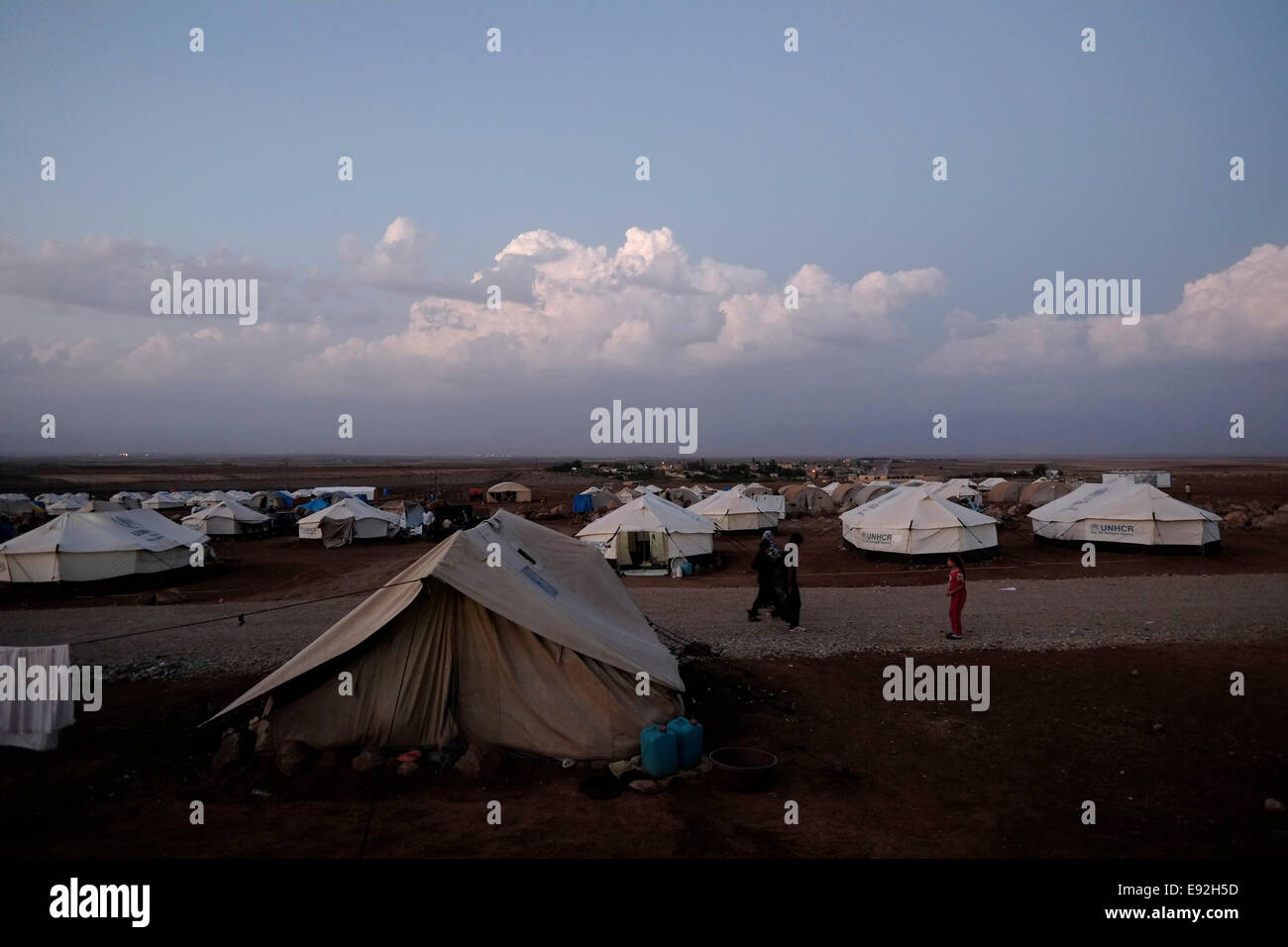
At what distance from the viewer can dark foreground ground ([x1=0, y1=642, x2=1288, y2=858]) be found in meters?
6.21

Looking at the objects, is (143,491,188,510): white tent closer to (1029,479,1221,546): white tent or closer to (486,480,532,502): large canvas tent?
(486,480,532,502): large canvas tent

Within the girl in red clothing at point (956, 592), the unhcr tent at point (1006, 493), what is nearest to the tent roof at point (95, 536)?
the girl in red clothing at point (956, 592)

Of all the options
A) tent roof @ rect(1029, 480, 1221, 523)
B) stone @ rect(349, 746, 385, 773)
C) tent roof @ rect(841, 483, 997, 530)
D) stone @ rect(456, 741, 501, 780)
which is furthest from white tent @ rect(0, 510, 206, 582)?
tent roof @ rect(1029, 480, 1221, 523)

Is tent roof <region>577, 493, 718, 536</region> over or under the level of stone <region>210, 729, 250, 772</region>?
over

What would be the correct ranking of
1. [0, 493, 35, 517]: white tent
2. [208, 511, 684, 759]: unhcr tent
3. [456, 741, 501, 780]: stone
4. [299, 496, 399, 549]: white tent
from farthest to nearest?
[0, 493, 35, 517]: white tent, [299, 496, 399, 549]: white tent, [208, 511, 684, 759]: unhcr tent, [456, 741, 501, 780]: stone

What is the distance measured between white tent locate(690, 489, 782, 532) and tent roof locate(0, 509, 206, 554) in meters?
21.9

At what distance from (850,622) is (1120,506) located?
17.7 m

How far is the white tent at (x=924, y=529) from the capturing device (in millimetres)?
25953

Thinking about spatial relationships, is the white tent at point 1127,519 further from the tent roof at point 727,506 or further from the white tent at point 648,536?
the white tent at point 648,536

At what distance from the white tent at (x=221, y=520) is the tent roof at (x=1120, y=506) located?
131 ft

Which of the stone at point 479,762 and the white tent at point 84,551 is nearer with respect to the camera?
the stone at point 479,762
